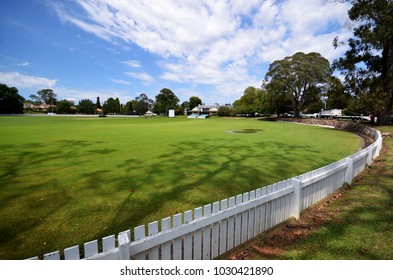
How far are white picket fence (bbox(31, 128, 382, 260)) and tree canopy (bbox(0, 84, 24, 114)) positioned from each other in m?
→ 97.0

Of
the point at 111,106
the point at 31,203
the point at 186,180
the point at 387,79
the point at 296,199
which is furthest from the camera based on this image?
the point at 111,106

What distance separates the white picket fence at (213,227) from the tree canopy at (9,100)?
318ft

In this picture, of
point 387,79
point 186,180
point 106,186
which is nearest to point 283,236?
point 186,180

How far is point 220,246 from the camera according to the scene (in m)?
3.19

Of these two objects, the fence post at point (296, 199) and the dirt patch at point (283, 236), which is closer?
the dirt patch at point (283, 236)

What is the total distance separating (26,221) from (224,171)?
5.69m

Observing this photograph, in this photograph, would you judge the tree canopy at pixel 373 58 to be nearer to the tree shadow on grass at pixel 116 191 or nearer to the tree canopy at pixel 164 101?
the tree shadow on grass at pixel 116 191

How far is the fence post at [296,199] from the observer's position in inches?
164

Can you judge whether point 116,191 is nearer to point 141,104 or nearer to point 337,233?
point 337,233

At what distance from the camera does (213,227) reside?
3.04 meters

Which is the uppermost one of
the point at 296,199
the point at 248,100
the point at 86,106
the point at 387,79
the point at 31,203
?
the point at 248,100

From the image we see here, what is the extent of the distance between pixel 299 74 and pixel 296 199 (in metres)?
46.9

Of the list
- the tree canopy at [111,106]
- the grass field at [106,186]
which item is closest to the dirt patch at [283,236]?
the grass field at [106,186]
